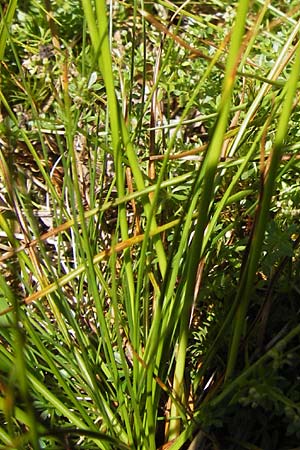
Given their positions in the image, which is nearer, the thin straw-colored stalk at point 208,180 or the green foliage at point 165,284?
the thin straw-colored stalk at point 208,180

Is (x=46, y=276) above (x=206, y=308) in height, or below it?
above

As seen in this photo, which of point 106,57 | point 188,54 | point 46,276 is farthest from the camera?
point 188,54

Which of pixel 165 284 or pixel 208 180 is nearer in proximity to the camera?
pixel 208 180

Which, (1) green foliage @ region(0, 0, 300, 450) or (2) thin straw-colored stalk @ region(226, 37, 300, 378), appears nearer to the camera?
(2) thin straw-colored stalk @ region(226, 37, 300, 378)

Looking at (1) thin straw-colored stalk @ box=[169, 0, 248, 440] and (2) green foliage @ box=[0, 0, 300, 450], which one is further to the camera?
(2) green foliage @ box=[0, 0, 300, 450]

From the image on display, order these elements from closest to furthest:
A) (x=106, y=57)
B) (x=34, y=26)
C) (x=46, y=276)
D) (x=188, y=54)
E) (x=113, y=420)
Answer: (x=106, y=57)
(x=113, y=420)
(x=46, y=276)
(x=188, y=54)
(x=34, y=26)

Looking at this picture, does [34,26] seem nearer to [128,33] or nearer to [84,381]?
[128,33]

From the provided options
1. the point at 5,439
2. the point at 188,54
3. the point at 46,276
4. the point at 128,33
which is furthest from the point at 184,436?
the point at 128,33

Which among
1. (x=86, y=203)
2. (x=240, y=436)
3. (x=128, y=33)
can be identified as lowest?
(x=240, y=436)

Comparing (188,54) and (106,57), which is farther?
(188,54)

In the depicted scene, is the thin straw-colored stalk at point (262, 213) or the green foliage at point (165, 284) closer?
the thin straw-colored stalk at point (262, 213)
